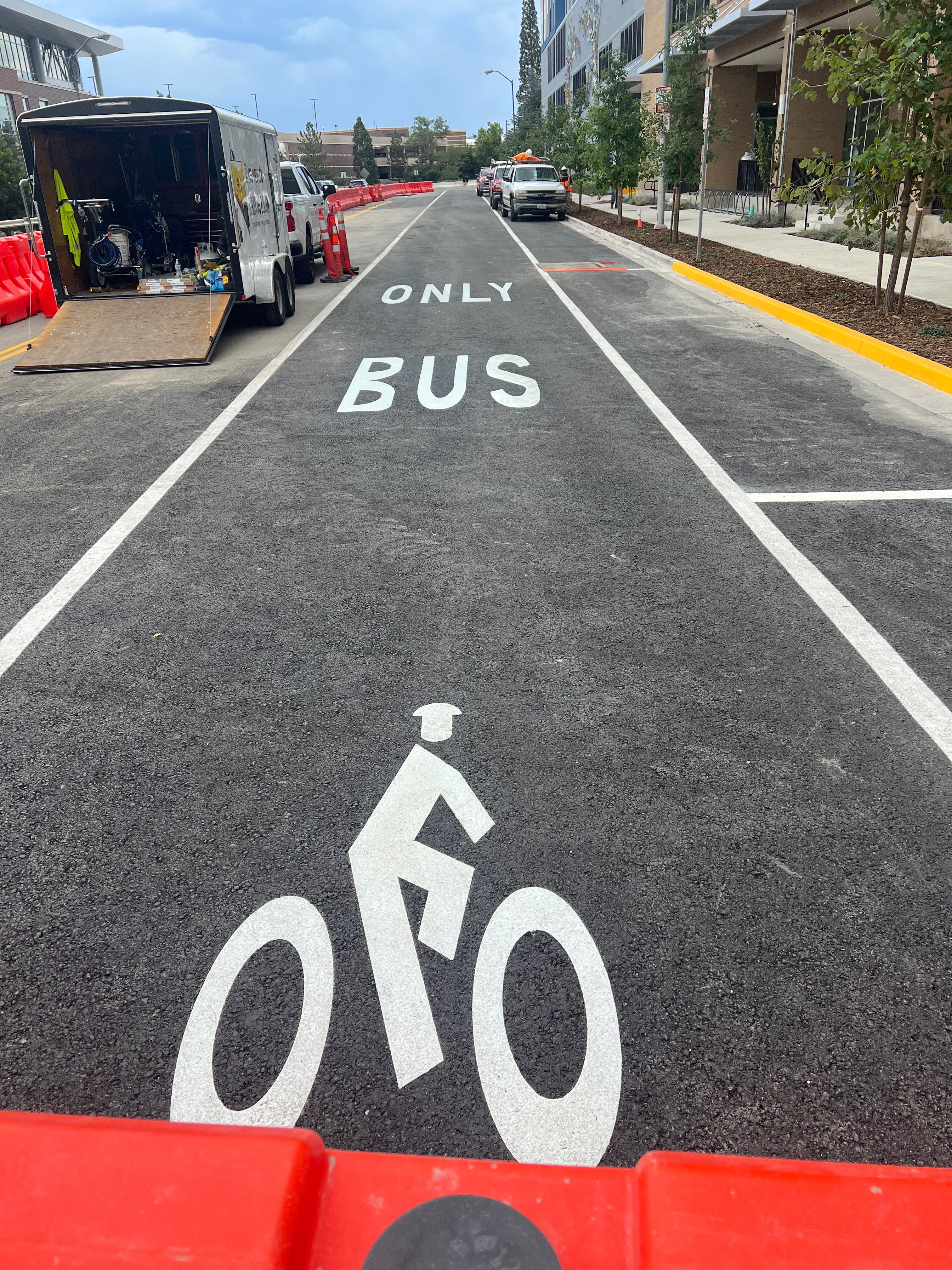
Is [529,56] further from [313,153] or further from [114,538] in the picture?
[114,538]

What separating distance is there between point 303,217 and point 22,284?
547cm

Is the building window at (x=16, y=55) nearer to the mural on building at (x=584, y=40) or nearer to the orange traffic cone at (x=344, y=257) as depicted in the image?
the mural on building at (x=584, y=40)

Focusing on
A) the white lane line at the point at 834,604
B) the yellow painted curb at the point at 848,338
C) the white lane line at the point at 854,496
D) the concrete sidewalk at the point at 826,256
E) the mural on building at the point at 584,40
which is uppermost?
the mural on building at the point at 584,40

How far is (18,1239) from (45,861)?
1868 millimetres

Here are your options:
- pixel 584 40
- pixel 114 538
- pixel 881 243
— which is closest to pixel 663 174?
pixel 881 243

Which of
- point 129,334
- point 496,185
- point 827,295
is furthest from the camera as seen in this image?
point 496,185

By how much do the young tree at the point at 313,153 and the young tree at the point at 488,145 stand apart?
934 inches

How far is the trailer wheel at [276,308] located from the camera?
46.4 ft

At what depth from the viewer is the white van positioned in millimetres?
12008

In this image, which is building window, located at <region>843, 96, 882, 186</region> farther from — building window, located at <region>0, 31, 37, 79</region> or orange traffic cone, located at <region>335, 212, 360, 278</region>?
building window, located at <region>0, 31, 37, 79</region>

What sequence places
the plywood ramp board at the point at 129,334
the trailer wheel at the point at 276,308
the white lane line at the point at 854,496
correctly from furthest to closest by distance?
the trailer wheel at the point at 276,308, the plywood ramp board at the point at 129,334, the white lane line at the point at 854,496

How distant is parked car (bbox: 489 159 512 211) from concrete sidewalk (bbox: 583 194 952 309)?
1604cm

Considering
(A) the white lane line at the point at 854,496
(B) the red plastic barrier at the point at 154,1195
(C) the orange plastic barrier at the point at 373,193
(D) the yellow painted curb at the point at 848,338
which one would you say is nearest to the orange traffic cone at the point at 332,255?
(D) the yellow painted curb at the point at 848,338

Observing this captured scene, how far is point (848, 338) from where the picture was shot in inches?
468
